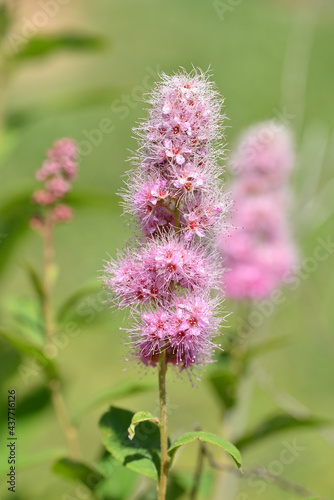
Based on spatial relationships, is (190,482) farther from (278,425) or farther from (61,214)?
(61,214)

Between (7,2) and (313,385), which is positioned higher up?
(7,2)

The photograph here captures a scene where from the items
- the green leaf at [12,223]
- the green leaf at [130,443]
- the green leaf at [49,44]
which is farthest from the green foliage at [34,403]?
the green leaf at [49,44]

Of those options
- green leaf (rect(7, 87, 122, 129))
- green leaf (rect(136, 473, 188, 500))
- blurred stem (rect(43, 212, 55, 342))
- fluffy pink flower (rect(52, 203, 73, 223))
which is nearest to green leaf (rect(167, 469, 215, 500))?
green leaf (rect(136, 473, 188, 500))

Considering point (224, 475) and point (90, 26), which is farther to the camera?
point (90, 26)

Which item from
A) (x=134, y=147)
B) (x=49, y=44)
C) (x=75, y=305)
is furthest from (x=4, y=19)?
(x=134, y=147)

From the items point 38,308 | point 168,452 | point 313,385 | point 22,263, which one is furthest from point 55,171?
point 313,385

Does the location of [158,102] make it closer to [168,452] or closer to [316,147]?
[168,452]

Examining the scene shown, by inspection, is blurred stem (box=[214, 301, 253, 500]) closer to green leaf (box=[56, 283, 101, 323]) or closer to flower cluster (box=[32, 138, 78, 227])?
green leaf (box=[56, 283, 101, 323])
